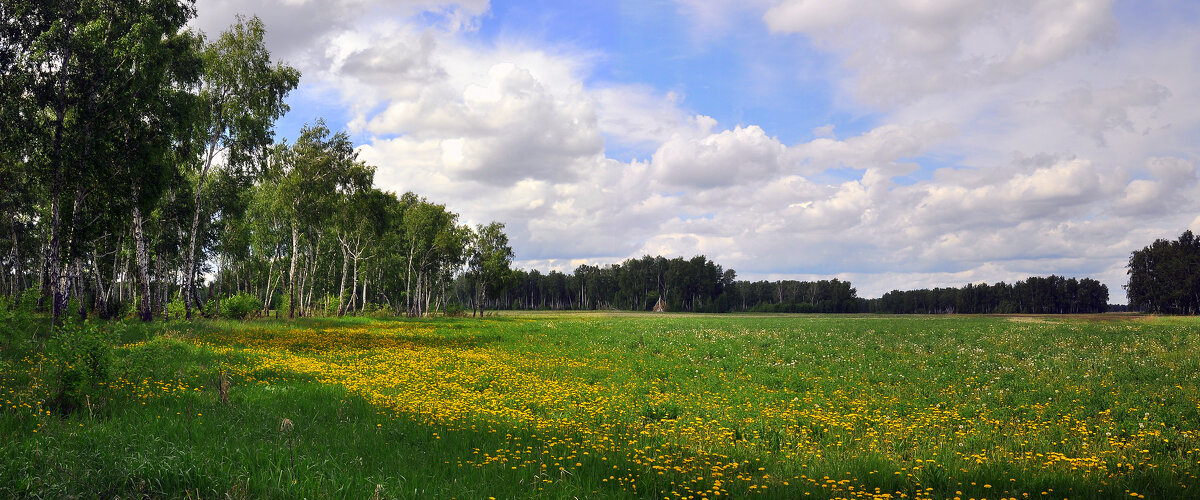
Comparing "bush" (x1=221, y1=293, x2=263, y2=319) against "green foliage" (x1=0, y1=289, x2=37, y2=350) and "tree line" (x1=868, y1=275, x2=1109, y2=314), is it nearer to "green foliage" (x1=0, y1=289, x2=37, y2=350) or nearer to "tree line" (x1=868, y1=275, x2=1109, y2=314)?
"green foliage" (x1=0, y1=289, x2=37, y2=350)

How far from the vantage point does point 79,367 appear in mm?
9656

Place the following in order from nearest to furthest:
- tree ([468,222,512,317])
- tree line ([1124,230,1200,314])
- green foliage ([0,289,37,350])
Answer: green foliage ([0,289,37,350]) < tree ([468,222,512,317]) < tree line ([1124,230,1200,314])

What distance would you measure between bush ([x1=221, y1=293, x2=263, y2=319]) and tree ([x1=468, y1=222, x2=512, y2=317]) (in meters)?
39.6

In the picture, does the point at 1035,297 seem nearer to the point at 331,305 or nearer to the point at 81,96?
the point at 331,305

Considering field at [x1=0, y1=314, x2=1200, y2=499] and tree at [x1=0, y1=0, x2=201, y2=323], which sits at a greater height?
tree at [x1=0, y1=0, x2=201, y2=323]

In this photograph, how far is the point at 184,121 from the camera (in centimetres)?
2747

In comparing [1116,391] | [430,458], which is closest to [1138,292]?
[1116,391]

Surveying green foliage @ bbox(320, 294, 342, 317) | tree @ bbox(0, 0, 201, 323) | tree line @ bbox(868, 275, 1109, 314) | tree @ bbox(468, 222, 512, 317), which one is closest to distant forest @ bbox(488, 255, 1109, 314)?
tree line @ bbox(868, 275, 1109, 314)

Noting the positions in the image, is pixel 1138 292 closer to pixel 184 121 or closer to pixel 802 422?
pixel 802 422

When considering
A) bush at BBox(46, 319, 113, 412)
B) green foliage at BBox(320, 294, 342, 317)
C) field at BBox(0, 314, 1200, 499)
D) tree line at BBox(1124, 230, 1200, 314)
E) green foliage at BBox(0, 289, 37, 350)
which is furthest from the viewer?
tree line at BBox(1124, 230, 1200, 314)

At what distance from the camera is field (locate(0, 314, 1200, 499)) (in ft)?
22.3

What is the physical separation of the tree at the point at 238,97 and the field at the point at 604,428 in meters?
20.0

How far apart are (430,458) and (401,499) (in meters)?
2.22

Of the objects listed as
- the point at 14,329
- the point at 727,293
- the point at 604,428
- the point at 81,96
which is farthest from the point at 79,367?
the point at 727,293
